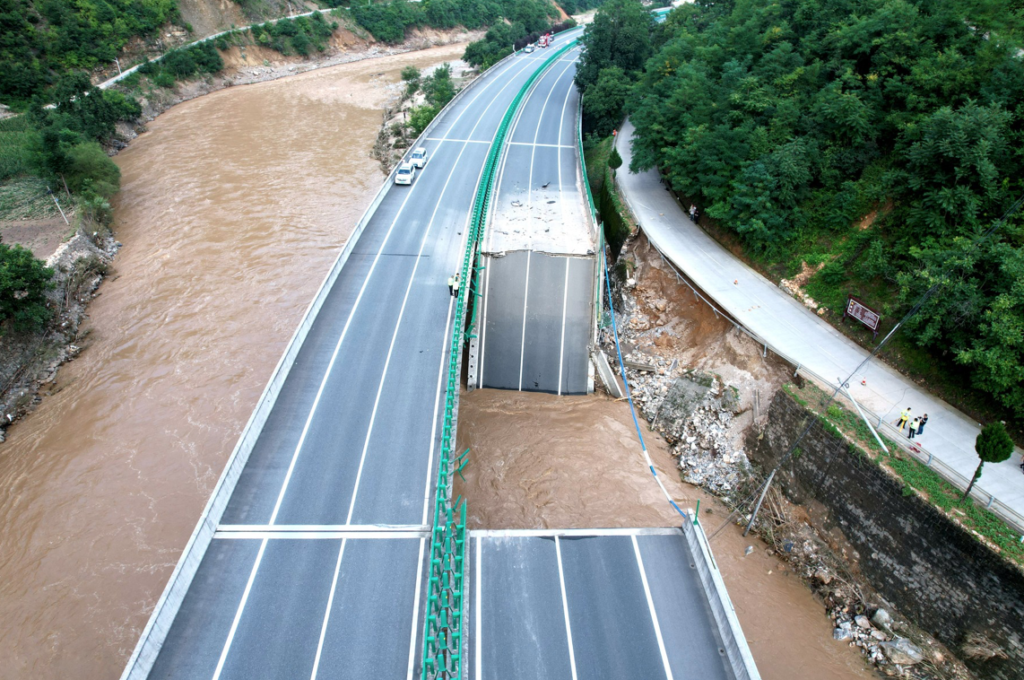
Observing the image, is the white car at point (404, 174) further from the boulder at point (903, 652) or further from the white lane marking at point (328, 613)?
the boulder at point (903, 652)

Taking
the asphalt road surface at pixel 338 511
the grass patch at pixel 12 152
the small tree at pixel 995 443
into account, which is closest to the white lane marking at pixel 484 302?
the asphalt road surface at pixel 338 511

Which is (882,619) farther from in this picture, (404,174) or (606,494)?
(404,174)

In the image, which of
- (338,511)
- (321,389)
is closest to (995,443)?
(338,511)

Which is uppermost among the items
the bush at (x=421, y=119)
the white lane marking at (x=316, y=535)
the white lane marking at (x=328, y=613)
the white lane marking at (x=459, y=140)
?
the bush at (x=421, y=119)

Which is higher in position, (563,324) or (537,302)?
(537,302)

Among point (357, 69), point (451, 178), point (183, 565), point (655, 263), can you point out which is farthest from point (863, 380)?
point (357, 69)

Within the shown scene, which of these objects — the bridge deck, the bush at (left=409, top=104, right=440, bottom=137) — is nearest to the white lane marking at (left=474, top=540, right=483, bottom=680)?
the bridge deck

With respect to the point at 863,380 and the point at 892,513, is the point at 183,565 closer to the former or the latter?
the point at 892,513
